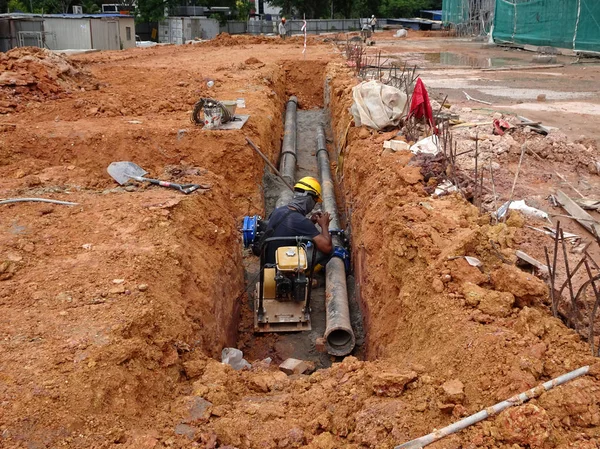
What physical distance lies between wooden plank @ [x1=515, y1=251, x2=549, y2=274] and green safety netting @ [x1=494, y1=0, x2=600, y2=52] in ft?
57.7

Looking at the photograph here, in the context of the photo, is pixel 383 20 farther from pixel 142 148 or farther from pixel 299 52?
pixel 142 148

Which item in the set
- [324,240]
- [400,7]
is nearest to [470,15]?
[400,7]

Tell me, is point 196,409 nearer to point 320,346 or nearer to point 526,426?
point 526,426

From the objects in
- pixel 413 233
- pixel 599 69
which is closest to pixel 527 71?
pixel 599 69

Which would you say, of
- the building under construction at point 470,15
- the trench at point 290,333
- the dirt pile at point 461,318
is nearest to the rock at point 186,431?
the dirt pile at point 461,318

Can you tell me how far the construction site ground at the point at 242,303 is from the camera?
3.20 m

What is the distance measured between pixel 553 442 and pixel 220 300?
3889 mm

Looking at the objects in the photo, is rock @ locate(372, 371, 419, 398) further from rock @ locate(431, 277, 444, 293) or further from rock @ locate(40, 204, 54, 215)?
rock @ locate(40, 204, 54, 215)

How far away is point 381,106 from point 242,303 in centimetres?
395

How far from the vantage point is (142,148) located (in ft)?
29.9

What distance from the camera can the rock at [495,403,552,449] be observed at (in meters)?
2.71

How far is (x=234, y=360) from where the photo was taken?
17.0 ft

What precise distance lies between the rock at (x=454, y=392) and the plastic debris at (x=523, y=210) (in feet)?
7.95

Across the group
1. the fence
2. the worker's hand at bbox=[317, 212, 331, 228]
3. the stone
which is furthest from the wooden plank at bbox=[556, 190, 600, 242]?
the fence
